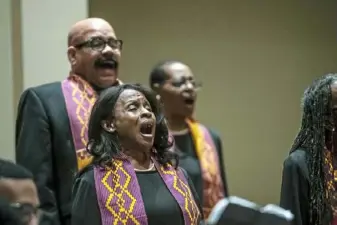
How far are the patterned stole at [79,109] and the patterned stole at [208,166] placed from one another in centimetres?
82

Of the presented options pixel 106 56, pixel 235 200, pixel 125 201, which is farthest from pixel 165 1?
pixel 235 200

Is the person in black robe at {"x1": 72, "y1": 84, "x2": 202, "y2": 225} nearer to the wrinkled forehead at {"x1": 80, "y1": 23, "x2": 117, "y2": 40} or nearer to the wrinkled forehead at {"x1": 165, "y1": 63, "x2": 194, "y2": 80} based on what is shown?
the wrinkled forehead at {"x1": 80, "y1": 23, "x2": 117, "y2": 40}

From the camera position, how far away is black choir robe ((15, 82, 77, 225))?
314 cm

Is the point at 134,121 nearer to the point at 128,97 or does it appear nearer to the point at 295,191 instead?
the point at 128,97

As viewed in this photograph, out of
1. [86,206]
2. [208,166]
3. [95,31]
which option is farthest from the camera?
[208,166]

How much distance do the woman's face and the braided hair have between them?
0.66 meters

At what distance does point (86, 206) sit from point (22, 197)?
1.07 metres

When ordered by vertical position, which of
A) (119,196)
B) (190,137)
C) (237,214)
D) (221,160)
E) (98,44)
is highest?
(98,44)

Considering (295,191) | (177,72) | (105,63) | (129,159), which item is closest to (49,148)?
(105,63)

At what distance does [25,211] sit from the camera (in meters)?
1.57

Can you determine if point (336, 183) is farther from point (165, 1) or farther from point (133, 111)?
point (165, 1)

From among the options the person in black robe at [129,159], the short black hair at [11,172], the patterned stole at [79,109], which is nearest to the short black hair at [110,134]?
the person in black robe at [129,159]

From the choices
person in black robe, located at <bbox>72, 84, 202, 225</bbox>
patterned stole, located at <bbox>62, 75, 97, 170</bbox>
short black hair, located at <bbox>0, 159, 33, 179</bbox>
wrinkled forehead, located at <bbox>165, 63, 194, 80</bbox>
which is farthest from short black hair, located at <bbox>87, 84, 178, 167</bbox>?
wrinkled forehead, located at <bbox>165, 63, 194, 80</bbox>

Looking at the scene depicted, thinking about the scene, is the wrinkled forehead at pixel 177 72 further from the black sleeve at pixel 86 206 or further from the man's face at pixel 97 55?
the black sleeve at pixel 86 206
